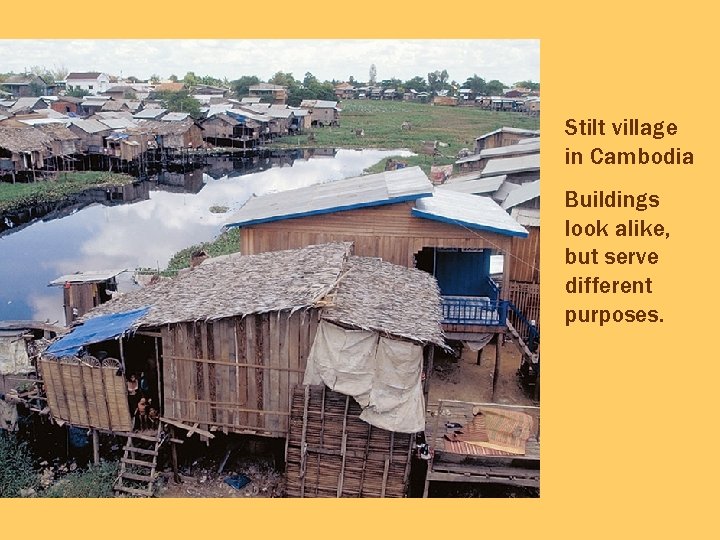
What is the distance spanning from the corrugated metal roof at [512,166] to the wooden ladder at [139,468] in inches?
772

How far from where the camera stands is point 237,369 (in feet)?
34.1

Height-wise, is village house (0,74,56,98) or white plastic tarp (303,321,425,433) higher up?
village house (0,74,56,98)

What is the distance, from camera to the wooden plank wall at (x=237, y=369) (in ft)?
33.2

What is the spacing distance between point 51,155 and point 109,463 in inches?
→ 1454

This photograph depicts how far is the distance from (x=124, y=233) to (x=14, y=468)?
20534mm

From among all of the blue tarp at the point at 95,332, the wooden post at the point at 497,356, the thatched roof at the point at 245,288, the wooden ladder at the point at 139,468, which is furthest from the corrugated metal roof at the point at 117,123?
the wooden post at the point at 497,356

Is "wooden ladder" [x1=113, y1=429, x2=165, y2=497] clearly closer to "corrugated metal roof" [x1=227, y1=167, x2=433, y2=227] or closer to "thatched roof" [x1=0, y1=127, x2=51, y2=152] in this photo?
"corrugated metal roof" [x1=227, y1=167, x2=433, y2=227]

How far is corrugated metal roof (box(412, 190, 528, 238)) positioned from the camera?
13156mm

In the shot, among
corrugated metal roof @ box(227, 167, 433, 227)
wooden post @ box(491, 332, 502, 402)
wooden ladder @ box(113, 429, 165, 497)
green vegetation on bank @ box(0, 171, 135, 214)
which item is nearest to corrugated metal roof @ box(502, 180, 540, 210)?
corrugated metal roof @ box(227, 167, 433, 227)

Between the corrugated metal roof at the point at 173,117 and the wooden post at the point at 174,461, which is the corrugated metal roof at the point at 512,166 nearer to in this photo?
the wooden post at the point at 174,461

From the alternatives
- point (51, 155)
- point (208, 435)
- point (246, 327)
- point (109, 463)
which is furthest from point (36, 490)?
point (51, 155)

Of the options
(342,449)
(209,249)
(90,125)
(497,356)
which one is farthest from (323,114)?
(342,449)

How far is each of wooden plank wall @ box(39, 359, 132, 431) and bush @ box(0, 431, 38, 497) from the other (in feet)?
4.75

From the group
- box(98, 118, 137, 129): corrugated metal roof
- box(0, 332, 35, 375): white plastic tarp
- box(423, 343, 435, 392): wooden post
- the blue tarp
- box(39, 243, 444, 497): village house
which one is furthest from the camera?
box(98, 118, 137, 129): corrugated metal roof
